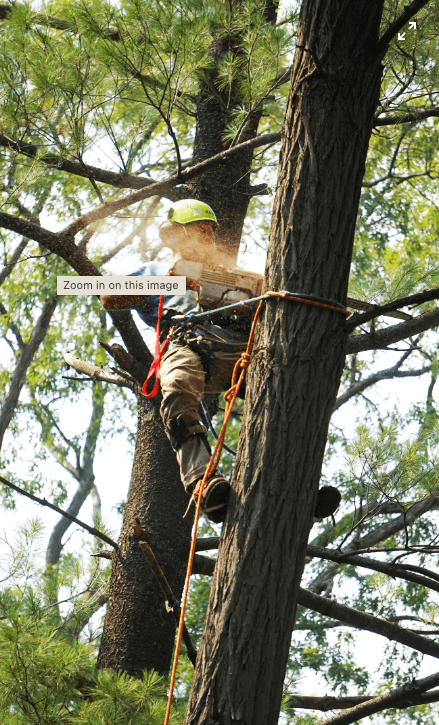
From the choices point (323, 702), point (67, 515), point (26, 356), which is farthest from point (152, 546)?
point (26, 356)

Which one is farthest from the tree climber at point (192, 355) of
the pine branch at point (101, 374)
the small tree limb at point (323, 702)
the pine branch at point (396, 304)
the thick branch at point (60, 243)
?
the small tree limb at point (323, 702)

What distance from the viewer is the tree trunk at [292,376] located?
1.98 metres

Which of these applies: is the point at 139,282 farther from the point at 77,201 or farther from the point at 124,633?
the point at 77,201

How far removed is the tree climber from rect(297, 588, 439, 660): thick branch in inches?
48.8

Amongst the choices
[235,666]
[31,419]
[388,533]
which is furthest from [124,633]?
[31,419]

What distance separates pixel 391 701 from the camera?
3.22m

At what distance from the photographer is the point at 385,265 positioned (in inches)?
378

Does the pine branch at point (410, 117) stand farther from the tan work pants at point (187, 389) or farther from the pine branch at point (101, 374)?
the pine branch at point (101, 374)

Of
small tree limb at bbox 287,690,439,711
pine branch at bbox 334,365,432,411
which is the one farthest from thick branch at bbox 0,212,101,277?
pine branch at bbox 334,365,432,411

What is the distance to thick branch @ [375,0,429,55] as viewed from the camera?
2289 mm

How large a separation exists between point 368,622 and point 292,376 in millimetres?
2049

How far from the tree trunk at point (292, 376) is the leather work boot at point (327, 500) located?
0.21 metres

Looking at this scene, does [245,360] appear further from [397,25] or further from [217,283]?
[397,25]

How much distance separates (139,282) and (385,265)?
22.9 feet
